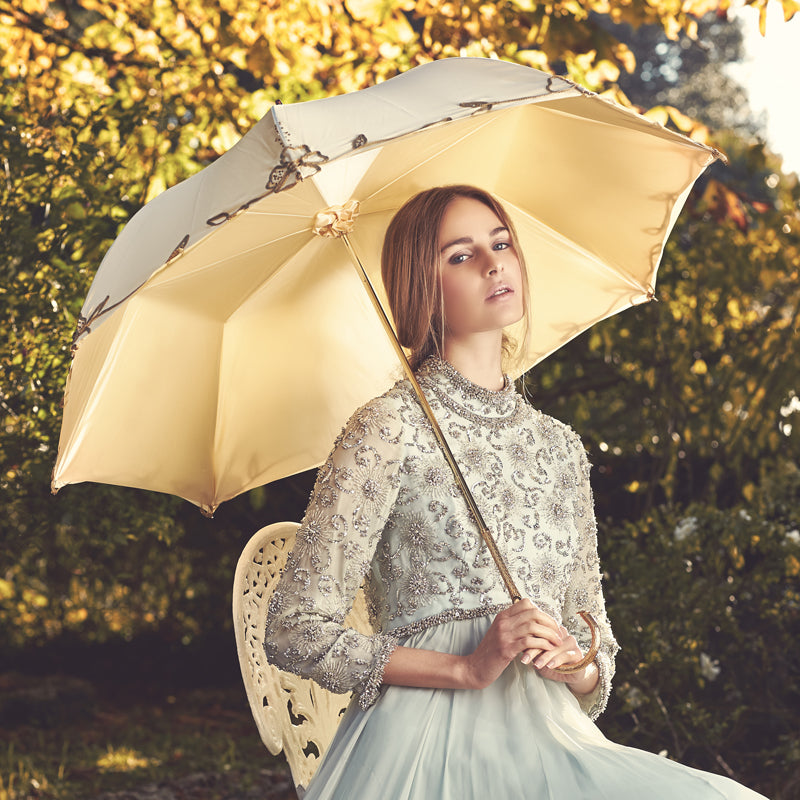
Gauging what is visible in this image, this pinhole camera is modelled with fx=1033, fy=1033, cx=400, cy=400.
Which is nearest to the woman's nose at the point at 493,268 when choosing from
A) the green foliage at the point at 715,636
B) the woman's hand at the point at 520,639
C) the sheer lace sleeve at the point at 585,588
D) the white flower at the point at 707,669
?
the sheer lace sleeve at the point at 585,588

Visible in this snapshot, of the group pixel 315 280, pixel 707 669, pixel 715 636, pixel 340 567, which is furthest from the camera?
pixel 715 636

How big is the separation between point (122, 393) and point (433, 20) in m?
2.57

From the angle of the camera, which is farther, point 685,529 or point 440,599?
point 685,529

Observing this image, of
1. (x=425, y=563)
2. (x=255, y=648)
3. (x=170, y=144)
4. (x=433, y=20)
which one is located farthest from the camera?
(x=433, y=20)

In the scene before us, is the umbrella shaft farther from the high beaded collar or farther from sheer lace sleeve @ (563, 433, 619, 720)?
sheer lace sleeve @ (563, 433, 619, 720)

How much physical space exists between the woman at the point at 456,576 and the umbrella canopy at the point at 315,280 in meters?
0.22

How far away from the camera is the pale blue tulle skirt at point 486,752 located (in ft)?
5.33

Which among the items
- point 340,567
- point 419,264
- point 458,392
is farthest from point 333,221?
point 340,567

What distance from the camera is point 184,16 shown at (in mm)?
4500

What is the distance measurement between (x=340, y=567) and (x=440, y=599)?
0.20m

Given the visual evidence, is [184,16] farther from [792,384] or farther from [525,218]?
[792,384]

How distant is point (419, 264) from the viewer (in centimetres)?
211

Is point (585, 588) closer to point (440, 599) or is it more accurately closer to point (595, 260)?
point (440, 599)

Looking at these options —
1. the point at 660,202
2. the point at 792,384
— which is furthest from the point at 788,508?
the point at 660,202
